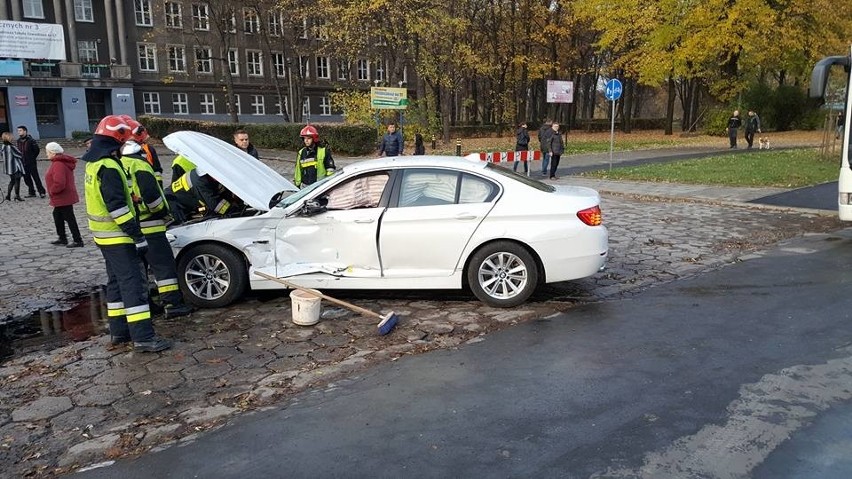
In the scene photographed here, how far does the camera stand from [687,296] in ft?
22.8

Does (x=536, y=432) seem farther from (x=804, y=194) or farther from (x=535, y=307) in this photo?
(x=804, y=194)

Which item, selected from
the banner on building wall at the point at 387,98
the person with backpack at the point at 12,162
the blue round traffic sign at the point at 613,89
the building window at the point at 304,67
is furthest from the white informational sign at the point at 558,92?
the building window at the point at 304,67

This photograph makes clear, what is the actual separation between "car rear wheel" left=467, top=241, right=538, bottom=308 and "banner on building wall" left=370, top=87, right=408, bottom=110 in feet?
70.6

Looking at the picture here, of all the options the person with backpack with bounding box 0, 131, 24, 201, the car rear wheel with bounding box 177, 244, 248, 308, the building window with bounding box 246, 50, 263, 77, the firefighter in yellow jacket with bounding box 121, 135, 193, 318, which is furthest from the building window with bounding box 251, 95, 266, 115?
the firefighter in yellow jacket with bounding box 121, 135, 193, 318

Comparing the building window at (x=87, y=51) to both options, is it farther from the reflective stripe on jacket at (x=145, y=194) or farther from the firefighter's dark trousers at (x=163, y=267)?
the reflective stripe on jacket at (x=145, y=194)

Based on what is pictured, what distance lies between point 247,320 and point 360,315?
1.13 m

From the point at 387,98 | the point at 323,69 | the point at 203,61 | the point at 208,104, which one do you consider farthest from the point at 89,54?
the point at 387,98

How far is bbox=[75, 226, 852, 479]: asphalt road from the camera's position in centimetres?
361

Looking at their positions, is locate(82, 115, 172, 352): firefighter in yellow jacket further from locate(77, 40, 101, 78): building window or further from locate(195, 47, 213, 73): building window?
locate(195, 47, 213, 73): building window

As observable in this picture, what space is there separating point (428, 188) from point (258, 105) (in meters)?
48.8

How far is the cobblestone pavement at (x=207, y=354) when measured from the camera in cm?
419

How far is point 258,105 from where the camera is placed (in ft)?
171

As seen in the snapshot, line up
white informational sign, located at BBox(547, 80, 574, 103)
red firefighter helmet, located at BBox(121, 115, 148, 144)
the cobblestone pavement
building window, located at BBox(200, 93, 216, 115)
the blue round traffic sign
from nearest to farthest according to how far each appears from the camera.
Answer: the cobblestone pavement < red firefighter helmet, located at BBox(121, 115, 148, 144) < the blue round traffic sign < white informational sign, located at BBox(547, 80, 574, 103) < building window, located at BBox(200, 93, 216, 115)

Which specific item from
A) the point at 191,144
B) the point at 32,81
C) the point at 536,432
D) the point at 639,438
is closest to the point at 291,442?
the point at 536,432
